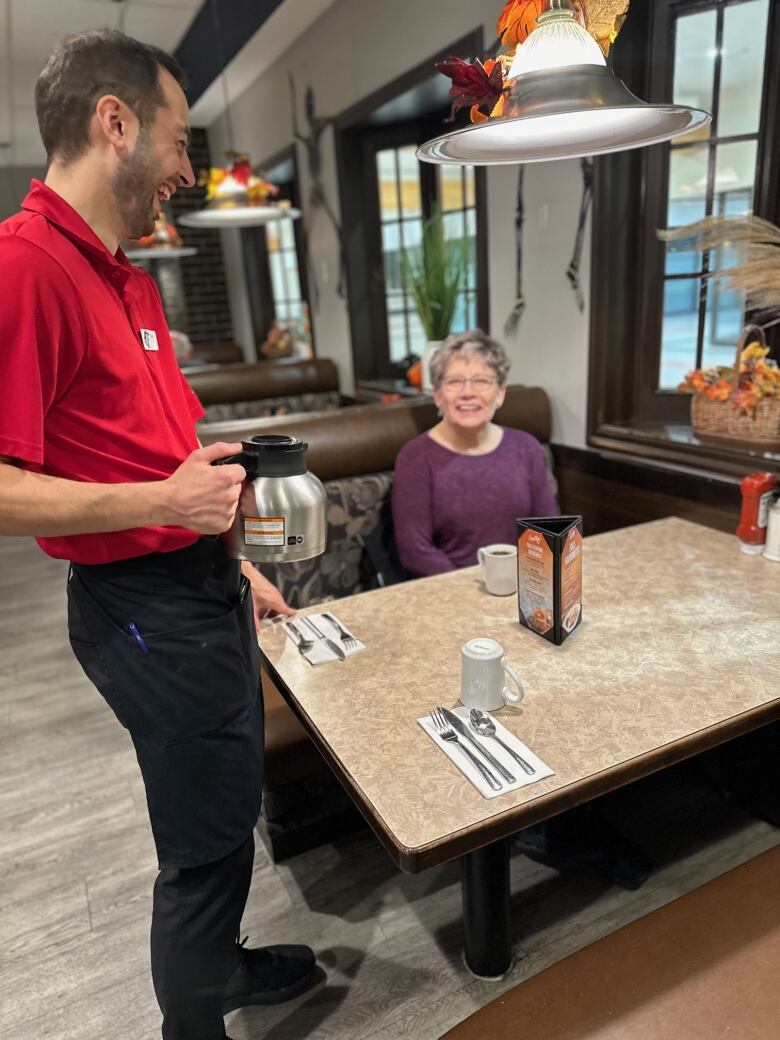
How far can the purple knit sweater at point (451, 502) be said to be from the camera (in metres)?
2.05

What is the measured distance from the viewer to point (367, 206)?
4.30 meters

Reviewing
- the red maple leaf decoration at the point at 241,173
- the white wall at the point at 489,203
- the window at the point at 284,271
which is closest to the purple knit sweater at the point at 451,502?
the white wall at the point at 489,203

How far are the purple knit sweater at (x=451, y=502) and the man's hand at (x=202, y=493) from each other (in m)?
1.11

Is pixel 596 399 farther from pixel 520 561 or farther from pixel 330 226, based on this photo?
pixel 330 226

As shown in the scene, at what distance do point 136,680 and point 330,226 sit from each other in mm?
4025

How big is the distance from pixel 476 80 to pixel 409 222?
312 cm

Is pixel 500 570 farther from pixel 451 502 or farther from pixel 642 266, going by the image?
pixel 642 266

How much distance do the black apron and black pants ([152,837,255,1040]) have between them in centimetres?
5

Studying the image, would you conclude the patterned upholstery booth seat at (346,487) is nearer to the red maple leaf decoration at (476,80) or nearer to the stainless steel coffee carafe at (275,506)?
the stainless steel coffee carafe at (275,506)

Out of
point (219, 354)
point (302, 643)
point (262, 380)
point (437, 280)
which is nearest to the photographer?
point (302, 643)

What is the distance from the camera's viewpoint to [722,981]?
2.93ft

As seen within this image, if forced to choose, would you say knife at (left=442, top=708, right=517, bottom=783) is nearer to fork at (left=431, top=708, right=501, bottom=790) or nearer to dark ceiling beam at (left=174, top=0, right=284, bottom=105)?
fork at (left=431, top=708, right=501, bottom=790)

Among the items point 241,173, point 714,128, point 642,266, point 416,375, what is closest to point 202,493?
point 642,266

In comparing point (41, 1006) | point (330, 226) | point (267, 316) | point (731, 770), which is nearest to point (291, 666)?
point (41, 1006)
